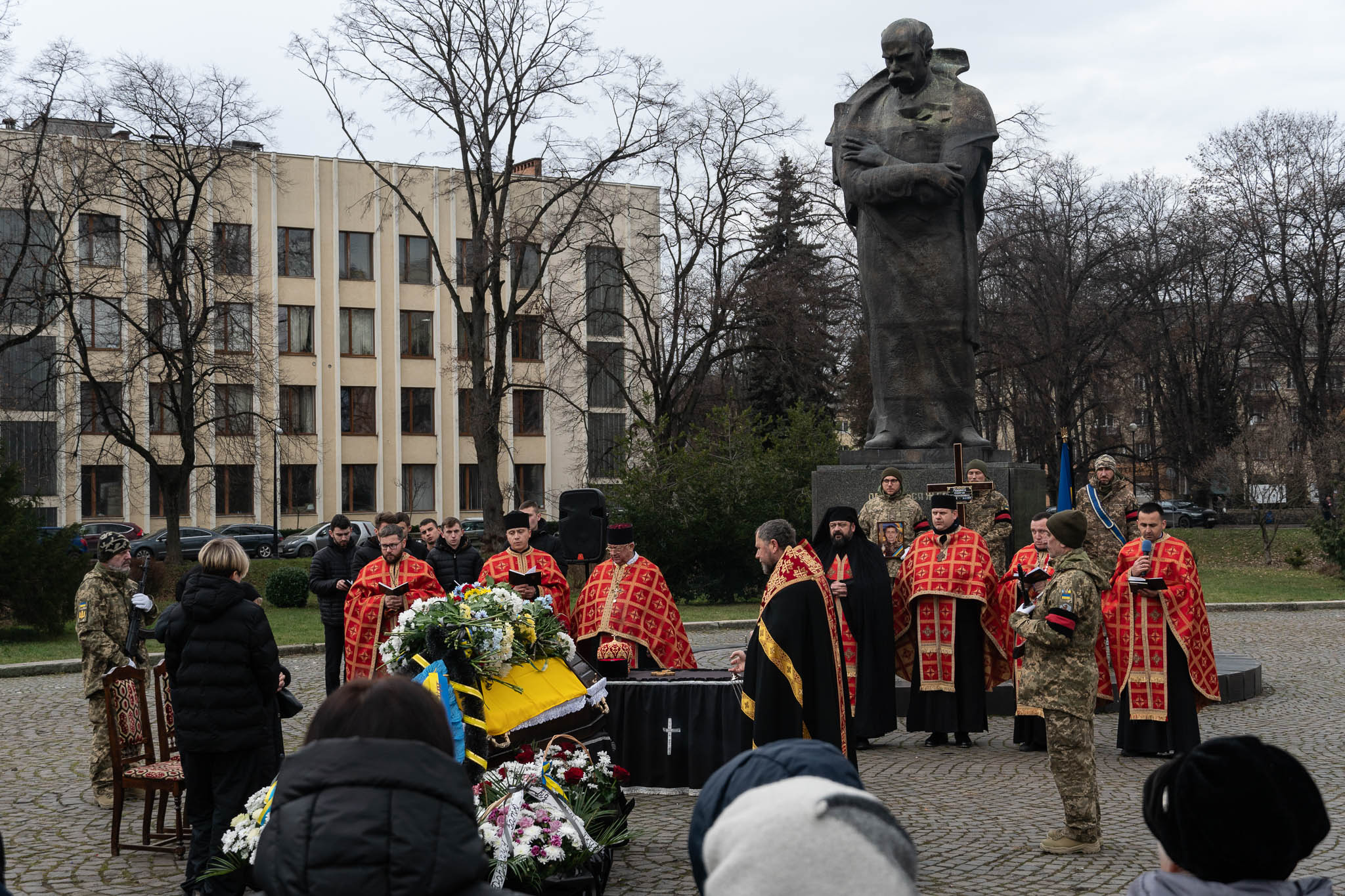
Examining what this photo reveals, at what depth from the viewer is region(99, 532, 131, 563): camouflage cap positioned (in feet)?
29.4

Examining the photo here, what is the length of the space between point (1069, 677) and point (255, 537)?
43.6 metres

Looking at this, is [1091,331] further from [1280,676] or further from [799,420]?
[1280,676]

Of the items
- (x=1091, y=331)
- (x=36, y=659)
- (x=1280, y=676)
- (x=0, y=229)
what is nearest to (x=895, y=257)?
(x=1280, y=676)

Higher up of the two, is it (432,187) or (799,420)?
(432,187)

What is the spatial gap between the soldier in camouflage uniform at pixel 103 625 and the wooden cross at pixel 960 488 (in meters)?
5.78

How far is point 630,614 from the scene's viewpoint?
1048 cm

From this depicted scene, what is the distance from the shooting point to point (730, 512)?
25.0m

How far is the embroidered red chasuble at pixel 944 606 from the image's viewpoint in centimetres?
1074

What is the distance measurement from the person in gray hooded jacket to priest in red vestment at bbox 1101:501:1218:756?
7.52 metres

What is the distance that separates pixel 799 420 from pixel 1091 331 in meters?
21.2

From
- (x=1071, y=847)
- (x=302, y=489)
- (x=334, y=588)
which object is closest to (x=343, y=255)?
(x=302, y=489)

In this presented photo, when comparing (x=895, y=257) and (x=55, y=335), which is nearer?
(x=895, y=257)

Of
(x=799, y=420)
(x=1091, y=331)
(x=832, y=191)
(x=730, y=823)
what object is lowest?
(x=730, y=823)

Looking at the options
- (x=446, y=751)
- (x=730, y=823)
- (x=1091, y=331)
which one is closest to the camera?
(x=730, y=823)
